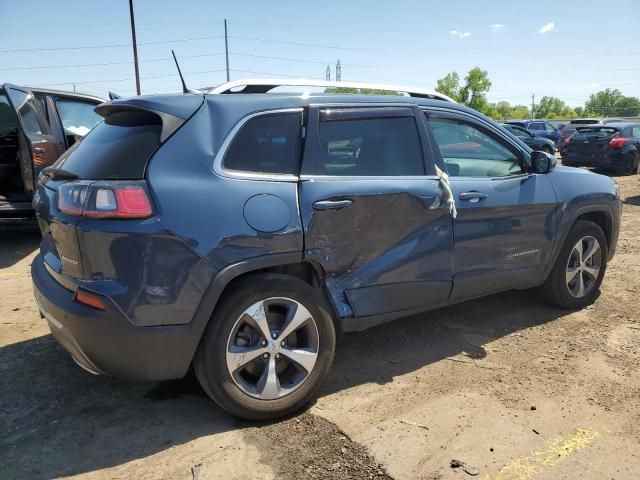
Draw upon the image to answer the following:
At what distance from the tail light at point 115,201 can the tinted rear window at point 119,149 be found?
0.08 metres

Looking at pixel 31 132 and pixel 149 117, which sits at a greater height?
pixel 149 117

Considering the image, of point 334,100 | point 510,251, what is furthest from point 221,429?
point 510,251

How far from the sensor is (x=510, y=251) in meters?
3.93

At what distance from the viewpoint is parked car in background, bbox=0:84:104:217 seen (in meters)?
6.07

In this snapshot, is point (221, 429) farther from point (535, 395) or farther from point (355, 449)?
point (535, 395)

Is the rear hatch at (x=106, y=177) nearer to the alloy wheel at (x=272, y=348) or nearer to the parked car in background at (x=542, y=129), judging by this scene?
the alloy wheel at (x=272, y=348)

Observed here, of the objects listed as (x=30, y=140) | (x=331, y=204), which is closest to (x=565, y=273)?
(x=331, y=204)

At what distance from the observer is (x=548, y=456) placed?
8.63 ft

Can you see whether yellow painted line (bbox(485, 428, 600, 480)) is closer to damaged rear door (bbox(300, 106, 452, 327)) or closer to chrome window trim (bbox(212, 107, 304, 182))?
damaged rear door (bbox(300, 106, 452, 327))

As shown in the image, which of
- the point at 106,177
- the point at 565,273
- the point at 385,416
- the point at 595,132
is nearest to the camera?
the point at 106,177

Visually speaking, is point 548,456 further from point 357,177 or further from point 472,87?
point 472,87

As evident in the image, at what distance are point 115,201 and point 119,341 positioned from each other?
664 millimetres

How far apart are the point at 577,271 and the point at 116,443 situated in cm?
376

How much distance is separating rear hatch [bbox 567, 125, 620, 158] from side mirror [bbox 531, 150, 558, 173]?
42.9ft
